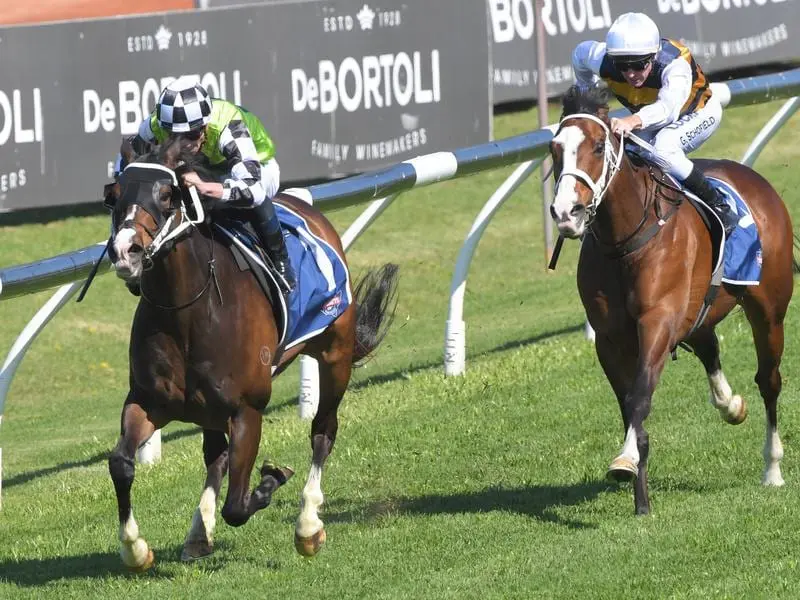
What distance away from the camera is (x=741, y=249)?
7.15 m

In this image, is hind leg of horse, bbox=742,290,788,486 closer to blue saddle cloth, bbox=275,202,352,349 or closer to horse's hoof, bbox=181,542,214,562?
blue saddle cloth, bbox=275,202,352,349

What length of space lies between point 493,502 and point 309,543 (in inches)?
43.4

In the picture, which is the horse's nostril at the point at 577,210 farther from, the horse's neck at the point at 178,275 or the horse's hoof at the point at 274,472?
the horse's hoof at the point at 274,472

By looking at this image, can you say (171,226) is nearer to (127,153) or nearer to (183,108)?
(127,153)

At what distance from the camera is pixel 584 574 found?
18.3ft

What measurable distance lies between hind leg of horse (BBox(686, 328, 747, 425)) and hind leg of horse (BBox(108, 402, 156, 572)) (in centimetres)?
278

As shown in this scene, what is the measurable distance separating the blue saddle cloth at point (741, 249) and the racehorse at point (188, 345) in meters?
2.17

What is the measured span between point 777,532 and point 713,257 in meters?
1.51

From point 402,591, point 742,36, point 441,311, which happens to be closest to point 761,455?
point 402,591

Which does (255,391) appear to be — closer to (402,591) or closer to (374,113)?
(402,591)

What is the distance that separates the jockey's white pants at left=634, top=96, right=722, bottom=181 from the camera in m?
6.89

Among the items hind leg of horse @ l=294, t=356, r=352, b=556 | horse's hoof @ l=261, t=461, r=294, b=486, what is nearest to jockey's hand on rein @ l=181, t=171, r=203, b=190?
horse's hoof @ l=261, t=461, r=294, b=486

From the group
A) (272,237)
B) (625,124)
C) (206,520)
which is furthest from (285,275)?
(625,124)

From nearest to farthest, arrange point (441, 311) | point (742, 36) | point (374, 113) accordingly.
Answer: point (441, 311) → point (374, 113) → point (742, 36)
